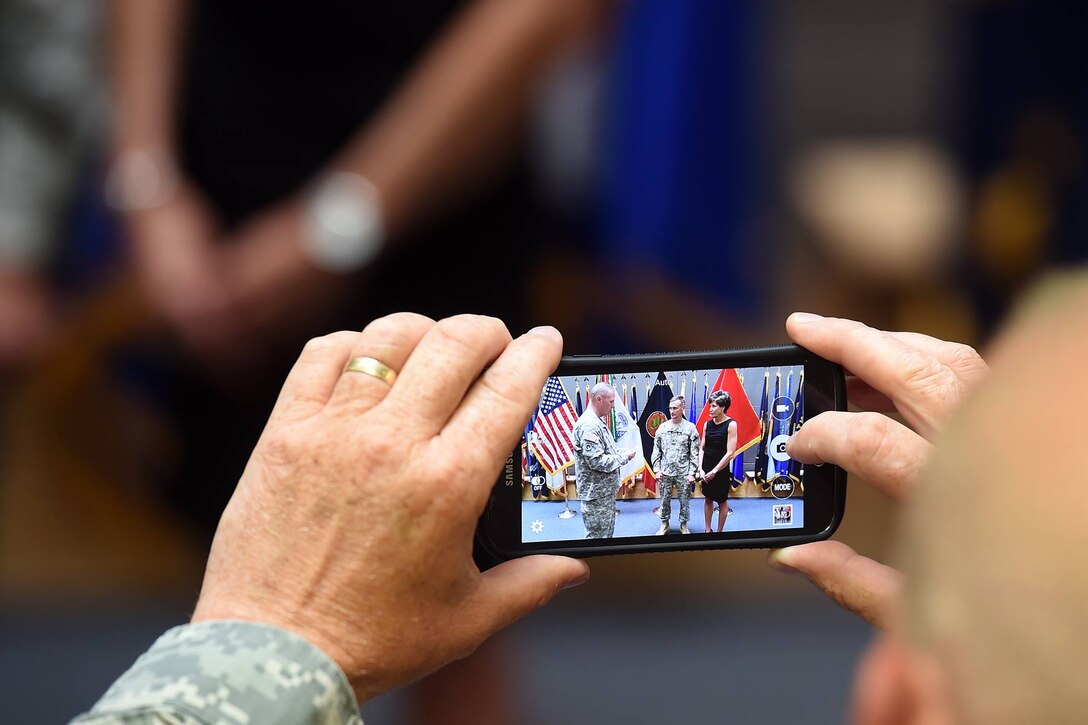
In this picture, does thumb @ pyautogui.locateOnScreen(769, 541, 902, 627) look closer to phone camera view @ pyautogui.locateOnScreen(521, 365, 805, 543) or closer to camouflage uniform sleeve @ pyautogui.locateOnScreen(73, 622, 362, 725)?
phone camera view @ pyautogui.locateOnScreen(521, 365, 805, 543)

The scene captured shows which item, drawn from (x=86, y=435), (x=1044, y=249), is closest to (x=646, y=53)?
(x=1044, y=249)

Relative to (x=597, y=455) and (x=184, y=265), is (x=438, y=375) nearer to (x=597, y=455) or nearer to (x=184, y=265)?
(x=597, y=455)

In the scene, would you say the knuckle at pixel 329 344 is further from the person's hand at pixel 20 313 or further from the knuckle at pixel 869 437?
the person's hand at pixel 20 313

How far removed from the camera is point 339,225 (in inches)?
51.7

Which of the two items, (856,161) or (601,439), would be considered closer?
(601,439)

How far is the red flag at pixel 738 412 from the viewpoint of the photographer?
30.0 inches

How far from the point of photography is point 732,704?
6.15 ft

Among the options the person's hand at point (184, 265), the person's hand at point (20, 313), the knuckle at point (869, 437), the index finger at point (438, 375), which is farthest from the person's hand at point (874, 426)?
the person's hand at point (20, 313)

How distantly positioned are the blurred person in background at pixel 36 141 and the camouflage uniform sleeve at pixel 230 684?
3.68ft

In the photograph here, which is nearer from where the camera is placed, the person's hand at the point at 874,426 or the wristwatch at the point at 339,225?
the person's hand at the point at 874,426

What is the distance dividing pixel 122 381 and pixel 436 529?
56.3 inches

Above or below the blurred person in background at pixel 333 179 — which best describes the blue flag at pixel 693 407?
below

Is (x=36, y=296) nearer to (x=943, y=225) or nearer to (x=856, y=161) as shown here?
(x=943, y=225)

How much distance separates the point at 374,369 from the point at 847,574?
0.33 meters
